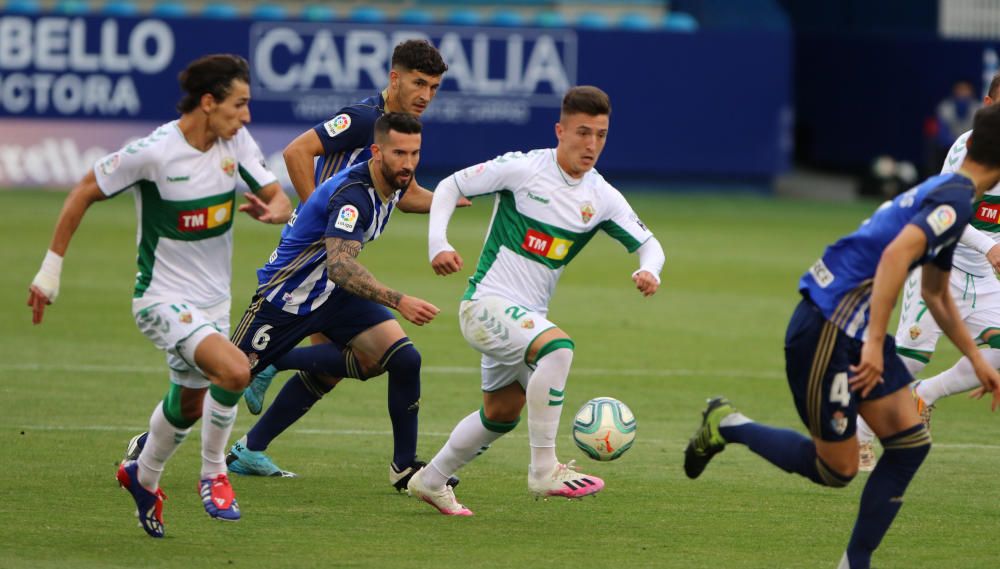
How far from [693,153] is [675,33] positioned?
219 centimetres

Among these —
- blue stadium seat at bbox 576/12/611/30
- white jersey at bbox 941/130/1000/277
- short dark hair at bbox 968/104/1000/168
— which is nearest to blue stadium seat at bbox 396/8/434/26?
blue stadium seat at bbox 576/12/611/30

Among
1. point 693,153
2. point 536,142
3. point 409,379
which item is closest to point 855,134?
point 693,153

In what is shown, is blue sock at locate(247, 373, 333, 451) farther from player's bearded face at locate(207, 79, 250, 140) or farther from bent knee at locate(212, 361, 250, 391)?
player's bearded face at locate(207, 79, 250, 140)

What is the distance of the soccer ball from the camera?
7.60m

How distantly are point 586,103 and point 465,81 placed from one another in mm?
18997

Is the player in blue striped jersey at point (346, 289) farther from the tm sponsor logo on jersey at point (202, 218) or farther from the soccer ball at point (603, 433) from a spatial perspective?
the soccer ball at point (603, 433)

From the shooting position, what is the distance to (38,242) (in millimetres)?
19109

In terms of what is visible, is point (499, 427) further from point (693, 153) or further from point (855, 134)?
point (855, 134)

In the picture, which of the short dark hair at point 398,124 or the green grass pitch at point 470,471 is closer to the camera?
the green grass pitch at point 470,471

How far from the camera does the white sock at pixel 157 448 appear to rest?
707 centimetres

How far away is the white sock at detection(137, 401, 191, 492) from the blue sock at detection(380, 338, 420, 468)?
135cm

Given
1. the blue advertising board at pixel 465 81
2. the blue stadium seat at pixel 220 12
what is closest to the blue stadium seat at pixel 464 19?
the blue advertising board at pixel 465 81

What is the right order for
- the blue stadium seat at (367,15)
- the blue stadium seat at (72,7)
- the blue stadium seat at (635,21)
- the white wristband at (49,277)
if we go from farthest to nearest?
the blue stadium seat at (635,21) → the blue stadium seat at (367,15) → the blue stadium seat at (72,7) → the white wristband at (49,277)

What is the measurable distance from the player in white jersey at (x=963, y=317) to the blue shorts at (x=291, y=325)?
3.06m
